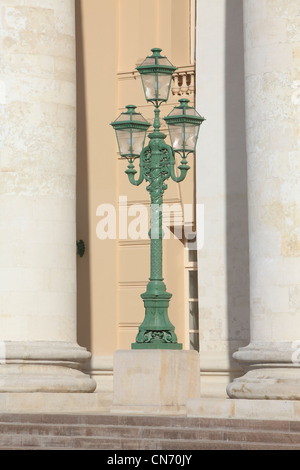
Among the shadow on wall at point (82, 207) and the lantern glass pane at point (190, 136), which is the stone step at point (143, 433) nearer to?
the lantern glass pane at point (190, 136)

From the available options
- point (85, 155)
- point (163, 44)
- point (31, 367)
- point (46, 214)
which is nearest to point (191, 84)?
point (163, 44)

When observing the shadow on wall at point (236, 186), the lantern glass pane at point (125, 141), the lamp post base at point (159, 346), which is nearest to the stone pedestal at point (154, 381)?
the lamp post base at point (159, 346)

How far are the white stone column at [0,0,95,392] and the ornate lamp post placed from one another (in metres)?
2.30

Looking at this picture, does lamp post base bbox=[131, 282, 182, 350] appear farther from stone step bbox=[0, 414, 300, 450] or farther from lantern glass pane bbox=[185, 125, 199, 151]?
lantern glass pane bbox=[185, 125, 199, 151]

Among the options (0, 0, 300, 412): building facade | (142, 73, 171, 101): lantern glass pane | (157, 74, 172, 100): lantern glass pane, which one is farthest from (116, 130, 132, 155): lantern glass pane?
(0, 0, 300, 412): building facade

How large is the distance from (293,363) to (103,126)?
9.87 metres

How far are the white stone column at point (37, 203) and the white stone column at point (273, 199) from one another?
12.3ft

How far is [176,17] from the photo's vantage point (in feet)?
97.7

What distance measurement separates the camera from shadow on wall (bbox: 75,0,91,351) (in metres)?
30.1

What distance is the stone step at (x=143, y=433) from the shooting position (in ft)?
64.1

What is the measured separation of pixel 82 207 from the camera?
100 ft

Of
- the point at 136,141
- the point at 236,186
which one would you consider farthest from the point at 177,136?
the point at 236,186

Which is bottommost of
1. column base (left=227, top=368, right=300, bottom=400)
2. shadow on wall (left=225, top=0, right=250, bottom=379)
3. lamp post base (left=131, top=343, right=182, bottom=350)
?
column base (left=227, top=368, right=300, bottom=400)

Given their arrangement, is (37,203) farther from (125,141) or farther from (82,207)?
(82,207)
